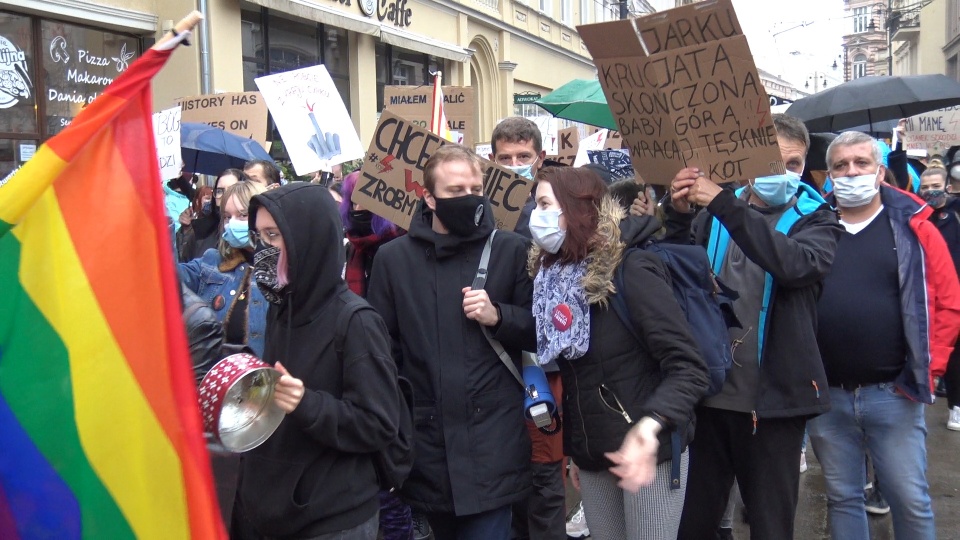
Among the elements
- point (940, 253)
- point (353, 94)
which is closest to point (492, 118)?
point (353, 94)

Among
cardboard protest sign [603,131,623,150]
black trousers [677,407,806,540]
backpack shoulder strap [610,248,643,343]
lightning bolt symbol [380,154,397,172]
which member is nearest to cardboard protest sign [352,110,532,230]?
lightning bolt symbol [380,154,397,172]

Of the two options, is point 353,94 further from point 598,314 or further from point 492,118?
point 598,314

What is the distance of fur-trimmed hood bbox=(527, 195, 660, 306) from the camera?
2986 millimetres

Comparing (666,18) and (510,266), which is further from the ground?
(666,18)

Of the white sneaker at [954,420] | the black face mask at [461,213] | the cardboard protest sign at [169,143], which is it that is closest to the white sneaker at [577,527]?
the black face mask at [461,213]

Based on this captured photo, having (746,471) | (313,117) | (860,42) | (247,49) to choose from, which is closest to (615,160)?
(313,117)

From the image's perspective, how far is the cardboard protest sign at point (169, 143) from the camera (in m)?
5.93

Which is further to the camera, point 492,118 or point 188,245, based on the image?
point 492,118

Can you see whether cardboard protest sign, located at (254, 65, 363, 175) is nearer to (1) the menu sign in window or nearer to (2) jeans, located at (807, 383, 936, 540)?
(2) jeans, located at (807, 383, 936, 540)

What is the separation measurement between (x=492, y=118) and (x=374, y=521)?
20.5m

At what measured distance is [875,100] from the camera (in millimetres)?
8422

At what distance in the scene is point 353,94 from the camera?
1598cm

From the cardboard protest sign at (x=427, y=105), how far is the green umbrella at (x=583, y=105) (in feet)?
11.9

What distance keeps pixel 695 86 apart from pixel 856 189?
102 cm
